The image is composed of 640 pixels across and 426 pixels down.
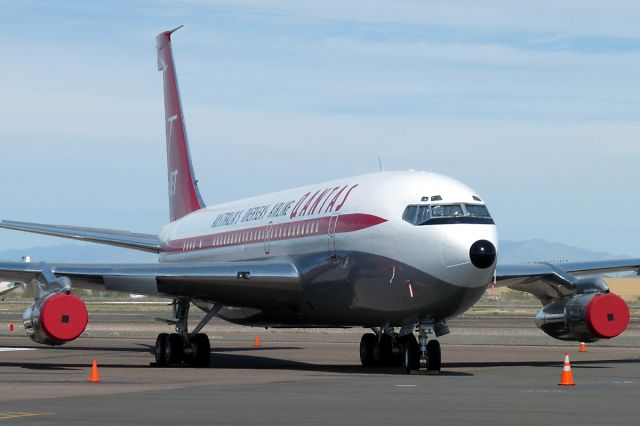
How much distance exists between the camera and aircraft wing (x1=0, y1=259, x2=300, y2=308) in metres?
30.8

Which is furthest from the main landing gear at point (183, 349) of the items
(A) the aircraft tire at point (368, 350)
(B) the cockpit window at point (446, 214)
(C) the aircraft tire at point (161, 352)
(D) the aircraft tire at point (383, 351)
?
(B) the cockpit window at point (446, 214)

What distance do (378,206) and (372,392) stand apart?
7.34m

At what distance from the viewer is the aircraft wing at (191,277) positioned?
1213 inches

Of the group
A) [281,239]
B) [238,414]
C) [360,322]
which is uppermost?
[281,239]

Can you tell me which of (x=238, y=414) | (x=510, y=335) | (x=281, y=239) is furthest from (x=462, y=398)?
(x=510, y=335)

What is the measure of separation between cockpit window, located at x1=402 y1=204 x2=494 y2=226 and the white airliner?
0.03 meters

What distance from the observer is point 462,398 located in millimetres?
20453

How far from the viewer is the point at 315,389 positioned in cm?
2262

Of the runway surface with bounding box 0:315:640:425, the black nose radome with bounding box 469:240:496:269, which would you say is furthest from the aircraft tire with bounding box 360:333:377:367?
the black nose radome with bounding box 469:240:496:269

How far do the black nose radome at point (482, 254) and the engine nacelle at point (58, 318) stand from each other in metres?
8.82

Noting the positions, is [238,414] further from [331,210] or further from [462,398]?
[331,210]

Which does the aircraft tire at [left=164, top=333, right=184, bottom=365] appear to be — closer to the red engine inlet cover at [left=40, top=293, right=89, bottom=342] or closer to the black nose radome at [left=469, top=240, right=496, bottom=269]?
the red engine inlet cover at [left=40, top=293, right=89, bottom=342]

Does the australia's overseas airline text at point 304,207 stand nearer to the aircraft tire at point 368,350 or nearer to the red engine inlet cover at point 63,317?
the aircraft tire at point 368,350

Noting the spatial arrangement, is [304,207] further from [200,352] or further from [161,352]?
[161,352]
